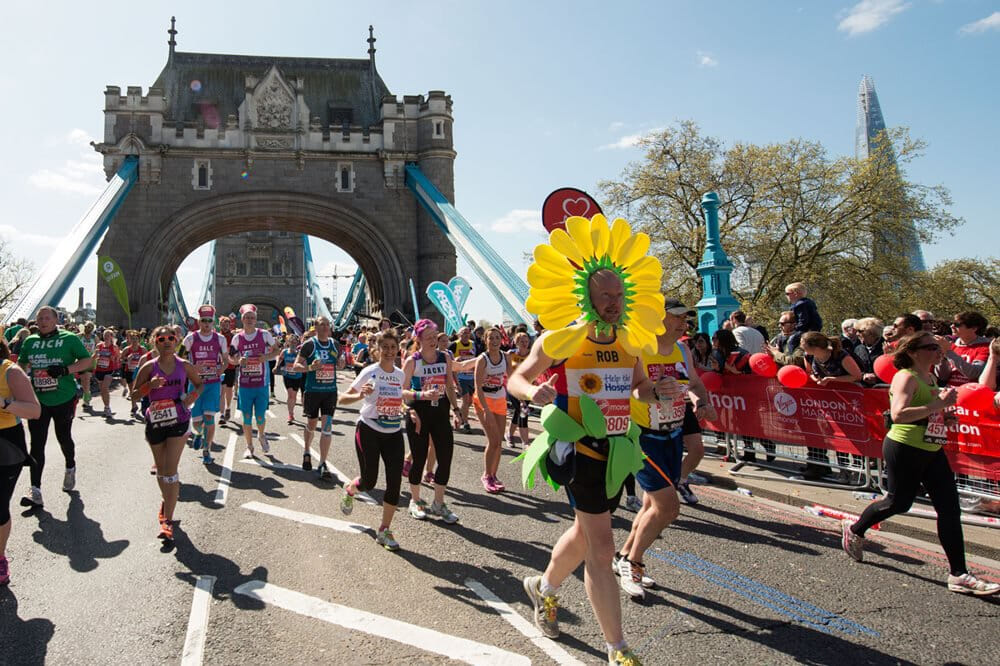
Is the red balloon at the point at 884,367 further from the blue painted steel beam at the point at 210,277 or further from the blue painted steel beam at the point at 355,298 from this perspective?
the blue painted steel beam at the point at 210,277

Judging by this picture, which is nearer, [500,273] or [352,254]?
[500,273]

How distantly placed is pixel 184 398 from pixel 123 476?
3044mm

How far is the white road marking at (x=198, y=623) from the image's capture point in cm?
336

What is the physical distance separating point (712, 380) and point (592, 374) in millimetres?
5621

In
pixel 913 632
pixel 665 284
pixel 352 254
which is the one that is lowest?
pixel 913 632

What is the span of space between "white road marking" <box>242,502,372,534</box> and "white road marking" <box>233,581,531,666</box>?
134 cm

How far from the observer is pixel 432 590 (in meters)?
4.30

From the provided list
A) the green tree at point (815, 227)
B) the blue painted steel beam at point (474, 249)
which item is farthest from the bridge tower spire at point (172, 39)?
the green tree at point (815, 227)

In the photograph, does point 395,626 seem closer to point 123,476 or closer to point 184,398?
point 184,398

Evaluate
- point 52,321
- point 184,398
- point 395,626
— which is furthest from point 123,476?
point 395,626

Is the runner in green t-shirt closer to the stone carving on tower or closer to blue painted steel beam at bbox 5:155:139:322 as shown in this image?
blue painted steel beam at bbox 5:155:139:322

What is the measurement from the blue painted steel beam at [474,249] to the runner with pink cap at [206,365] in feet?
49.7

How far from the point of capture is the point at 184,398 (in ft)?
18.5

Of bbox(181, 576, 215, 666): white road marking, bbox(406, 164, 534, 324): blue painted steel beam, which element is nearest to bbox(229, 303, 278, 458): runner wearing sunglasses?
bbox(181, 576, 215, 666): white road marking
